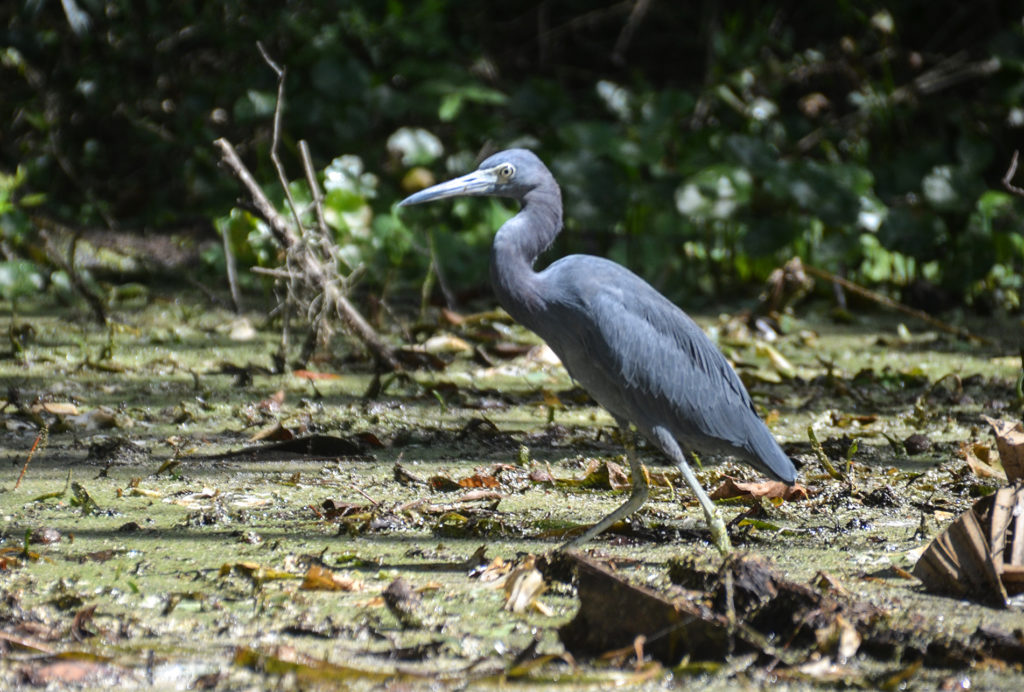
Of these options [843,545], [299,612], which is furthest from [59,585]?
[843,545]

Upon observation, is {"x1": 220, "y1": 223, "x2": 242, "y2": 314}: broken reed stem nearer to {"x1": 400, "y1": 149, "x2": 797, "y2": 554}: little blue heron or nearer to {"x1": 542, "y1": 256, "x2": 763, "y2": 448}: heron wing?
{"x1": 400, "y1": 149, "x2": 797, "y2": 554}: little blue heron

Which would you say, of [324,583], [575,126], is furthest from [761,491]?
[575,126]

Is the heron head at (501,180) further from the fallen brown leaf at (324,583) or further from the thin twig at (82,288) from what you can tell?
the thin twig at (82,288)

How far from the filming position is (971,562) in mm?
2688

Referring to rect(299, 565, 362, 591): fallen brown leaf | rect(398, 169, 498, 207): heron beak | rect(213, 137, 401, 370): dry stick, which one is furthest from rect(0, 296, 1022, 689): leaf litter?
rect(398, 169, 498, 207): heron beak

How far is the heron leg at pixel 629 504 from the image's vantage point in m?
3.15

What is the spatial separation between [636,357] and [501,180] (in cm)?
79

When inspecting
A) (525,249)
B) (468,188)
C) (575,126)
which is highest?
(575,126)

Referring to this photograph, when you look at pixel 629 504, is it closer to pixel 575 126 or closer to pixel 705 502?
pixel 705 502

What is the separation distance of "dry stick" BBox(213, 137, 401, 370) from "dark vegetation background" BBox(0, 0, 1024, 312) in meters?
1.51

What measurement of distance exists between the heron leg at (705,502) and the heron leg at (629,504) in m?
0.10

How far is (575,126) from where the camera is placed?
279 inches

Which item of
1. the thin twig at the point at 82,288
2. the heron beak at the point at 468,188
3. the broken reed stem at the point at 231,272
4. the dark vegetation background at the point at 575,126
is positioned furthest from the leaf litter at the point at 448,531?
the dark vegetation background at the point at 575,126

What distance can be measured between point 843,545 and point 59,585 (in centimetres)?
196
